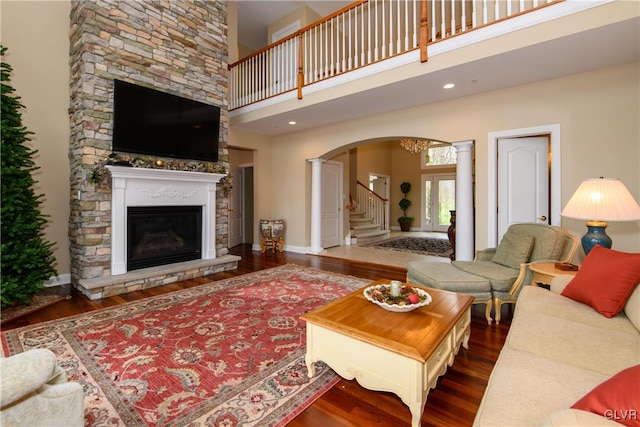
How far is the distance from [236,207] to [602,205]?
7172mm

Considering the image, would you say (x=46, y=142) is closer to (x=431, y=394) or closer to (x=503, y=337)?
(x=431, y=394)

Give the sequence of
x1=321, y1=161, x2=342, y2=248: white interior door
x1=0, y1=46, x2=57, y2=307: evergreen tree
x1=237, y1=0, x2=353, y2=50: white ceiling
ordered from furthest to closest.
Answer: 1. x1=321, y1=161, x2=342, y2=248: white interior door
2. x1=237, y1=0, x2=353, y2=50: white ceiling
3. x1=0, y1=46, x2=57, y2=307: evergreen tree

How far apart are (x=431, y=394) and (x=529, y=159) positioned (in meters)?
3.82

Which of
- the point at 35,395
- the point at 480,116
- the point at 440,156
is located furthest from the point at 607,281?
the point at 440,156

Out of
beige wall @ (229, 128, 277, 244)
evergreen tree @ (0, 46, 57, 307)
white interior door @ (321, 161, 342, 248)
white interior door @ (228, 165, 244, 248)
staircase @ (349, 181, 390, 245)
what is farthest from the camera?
staircase @ (349, 181, 390, 245)

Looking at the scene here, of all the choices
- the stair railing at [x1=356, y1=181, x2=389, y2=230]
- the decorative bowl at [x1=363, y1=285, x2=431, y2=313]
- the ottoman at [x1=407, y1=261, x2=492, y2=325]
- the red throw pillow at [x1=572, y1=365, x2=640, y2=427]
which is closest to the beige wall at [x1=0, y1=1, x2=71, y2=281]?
the decorative bowl at [x1=363, y1=285, x2=431, y2=313]

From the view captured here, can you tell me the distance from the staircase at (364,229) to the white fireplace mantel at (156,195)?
13.8ft

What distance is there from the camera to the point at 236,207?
8.01m

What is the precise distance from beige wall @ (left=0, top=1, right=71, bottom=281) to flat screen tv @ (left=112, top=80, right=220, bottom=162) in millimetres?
928

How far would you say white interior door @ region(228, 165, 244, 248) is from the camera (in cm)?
781

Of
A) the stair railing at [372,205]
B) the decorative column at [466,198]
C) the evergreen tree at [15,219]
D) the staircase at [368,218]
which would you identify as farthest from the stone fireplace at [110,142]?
the stair railing at [372,205]

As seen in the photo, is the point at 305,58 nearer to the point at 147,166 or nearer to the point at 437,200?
the point at 147,166

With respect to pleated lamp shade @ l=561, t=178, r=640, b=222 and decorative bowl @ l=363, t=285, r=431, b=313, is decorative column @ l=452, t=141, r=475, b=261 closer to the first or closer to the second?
pleated lamp shade @ l=561, t=178, r=640, b=222

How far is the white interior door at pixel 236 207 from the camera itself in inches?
307
